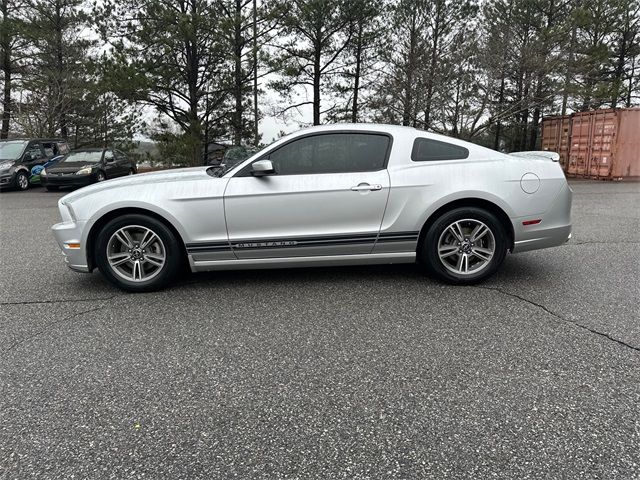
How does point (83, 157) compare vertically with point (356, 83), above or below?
below

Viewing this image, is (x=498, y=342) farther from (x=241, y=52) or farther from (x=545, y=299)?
(x=241, y=52)

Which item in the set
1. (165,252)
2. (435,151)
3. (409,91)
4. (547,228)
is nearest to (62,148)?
(409,91)

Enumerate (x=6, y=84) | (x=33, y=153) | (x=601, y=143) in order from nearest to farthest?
(x=33, y=153), (x=601, y=143), (x=6, y=84)

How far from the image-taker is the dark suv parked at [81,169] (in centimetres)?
1471

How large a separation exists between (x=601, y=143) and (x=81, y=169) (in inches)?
709

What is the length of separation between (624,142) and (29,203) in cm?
1889

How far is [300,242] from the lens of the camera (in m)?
4.38

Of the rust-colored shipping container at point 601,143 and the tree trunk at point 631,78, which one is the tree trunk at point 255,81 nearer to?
the rust-colored shipping container at point 601,143

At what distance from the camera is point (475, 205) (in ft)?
14.8

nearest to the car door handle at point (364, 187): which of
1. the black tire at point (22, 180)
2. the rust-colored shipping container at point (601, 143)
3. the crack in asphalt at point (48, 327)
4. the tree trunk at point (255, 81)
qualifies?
the crack in asphalt at point (48, 327)

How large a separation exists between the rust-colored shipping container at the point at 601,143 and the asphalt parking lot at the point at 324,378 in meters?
14.4

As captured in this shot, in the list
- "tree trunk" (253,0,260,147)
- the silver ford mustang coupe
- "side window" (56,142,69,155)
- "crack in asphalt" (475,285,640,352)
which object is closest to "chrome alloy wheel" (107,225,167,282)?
the silver ford mustang coupe

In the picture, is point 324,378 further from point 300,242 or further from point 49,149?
point 49,149

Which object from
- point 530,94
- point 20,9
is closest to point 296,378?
point 530,94
